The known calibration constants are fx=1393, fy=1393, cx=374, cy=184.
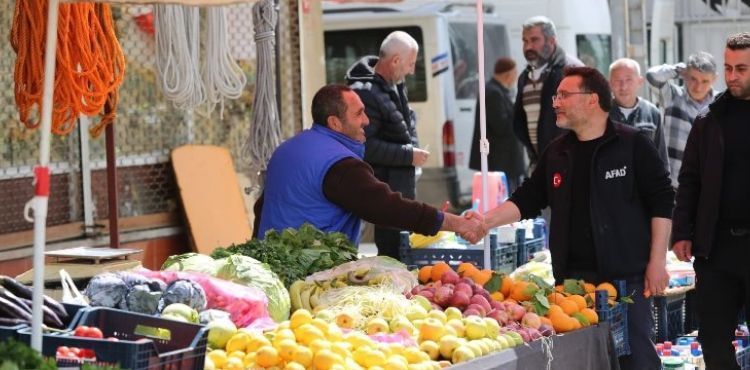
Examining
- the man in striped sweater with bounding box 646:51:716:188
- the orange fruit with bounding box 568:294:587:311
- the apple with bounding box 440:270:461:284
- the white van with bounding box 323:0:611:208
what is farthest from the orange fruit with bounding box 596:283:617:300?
the white van with bounding box 323:0:611:208

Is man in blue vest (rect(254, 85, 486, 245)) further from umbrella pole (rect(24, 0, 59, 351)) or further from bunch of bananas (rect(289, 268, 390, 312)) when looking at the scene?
umbrella pole (rect(24, 0, 59, 351))

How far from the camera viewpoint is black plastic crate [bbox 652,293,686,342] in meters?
7.81

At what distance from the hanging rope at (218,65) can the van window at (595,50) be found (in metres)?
7.18

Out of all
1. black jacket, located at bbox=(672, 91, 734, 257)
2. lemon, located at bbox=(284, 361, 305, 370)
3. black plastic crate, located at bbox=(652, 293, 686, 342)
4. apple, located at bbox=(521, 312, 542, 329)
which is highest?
black jacket, located at bbox=(672, 91, 734, 257)

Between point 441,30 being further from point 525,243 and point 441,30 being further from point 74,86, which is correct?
point 74,86

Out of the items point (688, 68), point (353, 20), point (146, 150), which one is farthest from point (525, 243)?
point (353, 20)

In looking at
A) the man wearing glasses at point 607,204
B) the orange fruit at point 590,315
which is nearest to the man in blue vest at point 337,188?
the man wearing glasses at point 607,204

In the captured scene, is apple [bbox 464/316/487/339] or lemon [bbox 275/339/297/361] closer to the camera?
lemon [bbox 275/339/297/361]

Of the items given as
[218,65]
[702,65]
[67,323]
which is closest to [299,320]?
[67,323]

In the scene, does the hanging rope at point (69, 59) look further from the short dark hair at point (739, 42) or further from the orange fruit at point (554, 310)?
the short dark hair at point (739, 42)

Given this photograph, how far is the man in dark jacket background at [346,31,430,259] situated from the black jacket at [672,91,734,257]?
8.51 ft

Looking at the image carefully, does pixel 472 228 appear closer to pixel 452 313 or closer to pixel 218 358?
pixel 452 313

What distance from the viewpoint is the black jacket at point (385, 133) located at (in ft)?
30.1

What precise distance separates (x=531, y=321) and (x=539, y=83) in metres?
4.24
